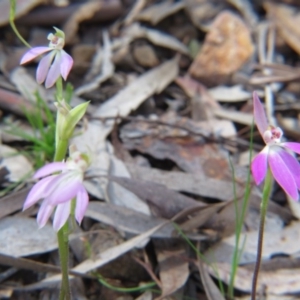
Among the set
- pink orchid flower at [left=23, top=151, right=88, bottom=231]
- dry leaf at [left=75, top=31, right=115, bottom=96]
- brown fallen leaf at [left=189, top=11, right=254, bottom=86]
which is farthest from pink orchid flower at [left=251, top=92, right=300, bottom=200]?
brown fallen leaf at [left=189, top=11, right=254, bottom=86]

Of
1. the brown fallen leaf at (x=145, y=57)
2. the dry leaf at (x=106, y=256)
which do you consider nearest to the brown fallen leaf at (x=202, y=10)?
the brown fallen leaf at (x=145, y=57)

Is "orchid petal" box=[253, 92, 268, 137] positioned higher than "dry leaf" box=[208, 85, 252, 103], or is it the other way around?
"orchid petal" box=[253, 92, 268, 137]

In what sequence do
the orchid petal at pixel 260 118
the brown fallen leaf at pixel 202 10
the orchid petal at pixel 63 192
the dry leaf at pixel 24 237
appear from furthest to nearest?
the brown fallen leaf at pixel 202 10 → the dry leaf at pixel 24 237 → the orchid petal at pixel 260 118 → the orchid petal at pixel 63 192

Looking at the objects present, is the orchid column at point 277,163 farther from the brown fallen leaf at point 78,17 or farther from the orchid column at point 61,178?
the brown fallen leaf at point 78,17

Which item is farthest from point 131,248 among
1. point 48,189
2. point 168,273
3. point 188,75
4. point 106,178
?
point 188,75

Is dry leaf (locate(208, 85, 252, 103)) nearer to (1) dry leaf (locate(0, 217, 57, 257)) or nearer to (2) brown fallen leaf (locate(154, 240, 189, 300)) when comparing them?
(2) brown fallen leaf (locate(154, 240, 189, 300))

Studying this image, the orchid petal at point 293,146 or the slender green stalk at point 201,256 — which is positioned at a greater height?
the orchid petal at point 293,146

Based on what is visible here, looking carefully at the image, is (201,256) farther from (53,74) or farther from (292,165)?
(53,74)
